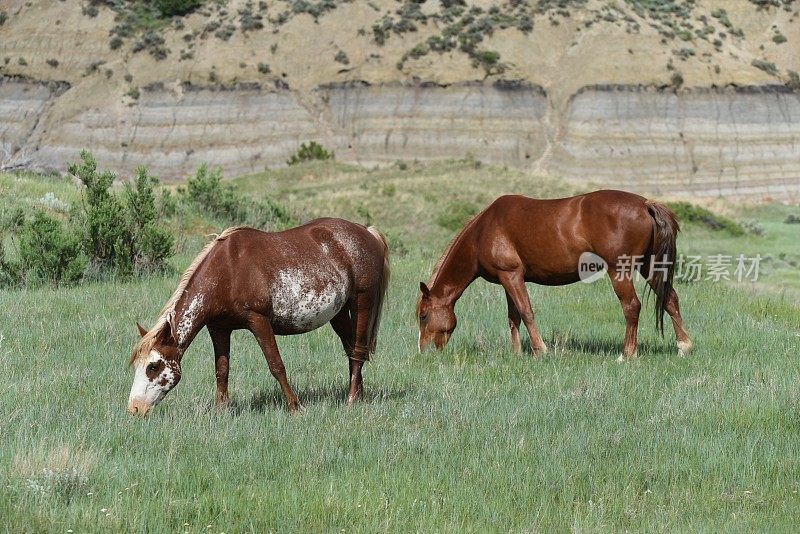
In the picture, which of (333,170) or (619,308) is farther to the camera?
(333,170)

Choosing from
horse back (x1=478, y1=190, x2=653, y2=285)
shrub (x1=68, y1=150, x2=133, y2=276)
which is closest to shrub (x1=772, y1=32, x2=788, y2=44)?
shrub (x1=68, y1=150, x2=133, y2=276)

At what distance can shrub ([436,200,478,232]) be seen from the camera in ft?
136

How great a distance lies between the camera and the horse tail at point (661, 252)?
12.0 meters

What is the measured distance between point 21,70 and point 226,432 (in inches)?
3318

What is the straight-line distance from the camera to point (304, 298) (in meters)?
8.46

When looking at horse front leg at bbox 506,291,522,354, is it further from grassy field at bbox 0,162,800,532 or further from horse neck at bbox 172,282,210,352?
horse neck at bbox 172,282,210,352

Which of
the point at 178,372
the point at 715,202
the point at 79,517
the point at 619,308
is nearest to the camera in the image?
the point at 79,517

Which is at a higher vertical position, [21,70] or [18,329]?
[18,329]

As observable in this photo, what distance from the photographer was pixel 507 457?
284 inches

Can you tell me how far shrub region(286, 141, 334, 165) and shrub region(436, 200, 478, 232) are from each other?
1048 inches

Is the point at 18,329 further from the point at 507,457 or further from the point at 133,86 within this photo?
the point at 133,86

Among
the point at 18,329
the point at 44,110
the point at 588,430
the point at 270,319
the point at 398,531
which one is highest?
the point at 398,531

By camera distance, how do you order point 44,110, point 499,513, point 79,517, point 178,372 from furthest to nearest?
point 44,110
point 178,372
point 499,513
point 79,517

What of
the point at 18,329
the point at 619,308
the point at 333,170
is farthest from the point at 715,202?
the point at 18,329
